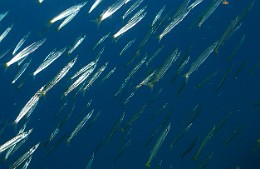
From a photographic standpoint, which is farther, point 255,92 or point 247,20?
point 247,20

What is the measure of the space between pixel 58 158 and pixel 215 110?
330 inches

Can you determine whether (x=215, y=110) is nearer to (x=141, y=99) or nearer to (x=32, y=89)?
(x=141, y=99)

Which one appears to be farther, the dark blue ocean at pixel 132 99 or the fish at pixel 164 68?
the dark blue ocean at pixel 132 99

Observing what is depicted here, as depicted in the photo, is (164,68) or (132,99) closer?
(164,68)

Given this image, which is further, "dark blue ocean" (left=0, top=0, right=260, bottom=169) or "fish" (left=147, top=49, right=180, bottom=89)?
"dark blue ocean" (left=0, top=0, right=260, bottom=169)

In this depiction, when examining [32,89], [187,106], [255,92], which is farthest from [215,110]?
[32,89]

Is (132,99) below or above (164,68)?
below

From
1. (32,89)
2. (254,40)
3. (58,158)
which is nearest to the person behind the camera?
(58,158)

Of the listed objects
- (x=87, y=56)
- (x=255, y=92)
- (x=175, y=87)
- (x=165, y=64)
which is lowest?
(x=255, y=92)

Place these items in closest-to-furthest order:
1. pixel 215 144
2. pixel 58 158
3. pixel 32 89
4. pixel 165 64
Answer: pixel 165 64, pixel 215 144, pixel 58 158, pixel 32 89

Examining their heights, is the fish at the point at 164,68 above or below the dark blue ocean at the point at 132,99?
above

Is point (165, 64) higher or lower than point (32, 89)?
higher

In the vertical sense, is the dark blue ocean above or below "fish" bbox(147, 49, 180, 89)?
below

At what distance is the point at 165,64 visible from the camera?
217 inches
